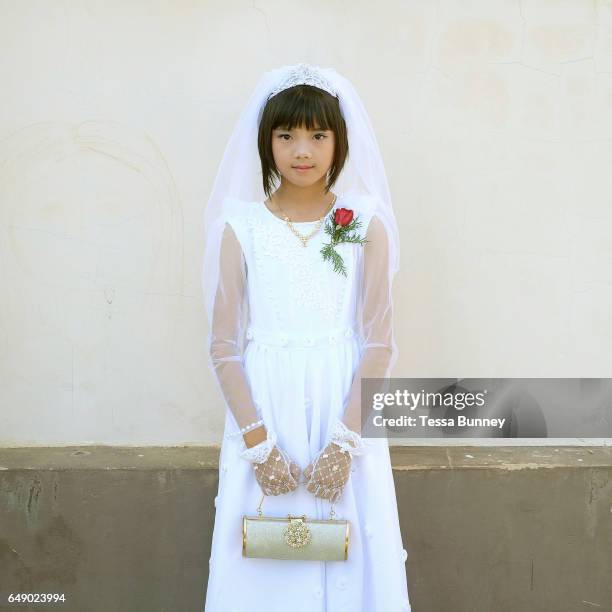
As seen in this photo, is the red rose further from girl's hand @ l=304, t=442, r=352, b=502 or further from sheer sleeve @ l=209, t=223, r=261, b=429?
girl's hand @ l=304, t=442, r=352, b=502

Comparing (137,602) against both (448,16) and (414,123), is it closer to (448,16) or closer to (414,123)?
(414,123)

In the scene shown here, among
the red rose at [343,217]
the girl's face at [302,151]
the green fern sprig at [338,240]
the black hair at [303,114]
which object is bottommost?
the green fern sprig at [338,240]

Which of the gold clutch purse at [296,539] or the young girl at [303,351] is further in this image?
the young girl at [303,351]

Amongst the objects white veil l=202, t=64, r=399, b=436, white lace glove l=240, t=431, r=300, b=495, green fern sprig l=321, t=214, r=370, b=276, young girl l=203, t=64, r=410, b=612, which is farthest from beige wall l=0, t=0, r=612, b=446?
white lace glove l=240, t=431, r=300, b=495

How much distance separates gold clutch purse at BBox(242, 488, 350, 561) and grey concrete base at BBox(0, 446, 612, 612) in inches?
36.8

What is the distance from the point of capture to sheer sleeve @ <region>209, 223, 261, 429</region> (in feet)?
7.54

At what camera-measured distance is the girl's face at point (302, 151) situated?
2277 mm

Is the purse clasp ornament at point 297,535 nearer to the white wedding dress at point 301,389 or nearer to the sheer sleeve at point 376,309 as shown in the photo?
the white wedding dress at point 301,389

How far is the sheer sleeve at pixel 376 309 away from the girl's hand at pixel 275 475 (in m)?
0.28

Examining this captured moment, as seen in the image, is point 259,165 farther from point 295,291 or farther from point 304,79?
point 295,291

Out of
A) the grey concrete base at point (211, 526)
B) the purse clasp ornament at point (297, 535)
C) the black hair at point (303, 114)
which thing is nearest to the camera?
the purse clasp ornament at point (297, 535)

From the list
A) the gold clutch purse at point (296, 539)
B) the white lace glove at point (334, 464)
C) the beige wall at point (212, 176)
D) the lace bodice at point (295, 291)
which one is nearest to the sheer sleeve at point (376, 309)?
the lace bodice at point (295, 291)

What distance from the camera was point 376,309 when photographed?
2.34m

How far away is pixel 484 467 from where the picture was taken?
316 centimetres
